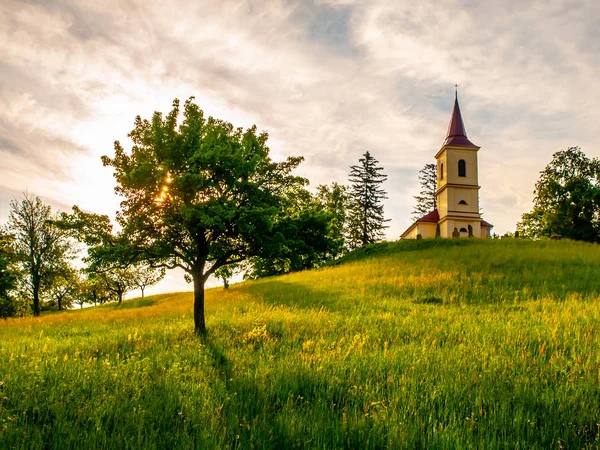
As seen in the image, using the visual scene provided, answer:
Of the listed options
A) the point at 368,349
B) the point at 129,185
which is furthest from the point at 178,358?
the point at 129,185

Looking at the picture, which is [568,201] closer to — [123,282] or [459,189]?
[459,189]

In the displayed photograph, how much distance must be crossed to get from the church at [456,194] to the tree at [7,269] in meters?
43.0

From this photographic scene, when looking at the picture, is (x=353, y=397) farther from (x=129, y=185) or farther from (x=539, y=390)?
(x=129, y=185)

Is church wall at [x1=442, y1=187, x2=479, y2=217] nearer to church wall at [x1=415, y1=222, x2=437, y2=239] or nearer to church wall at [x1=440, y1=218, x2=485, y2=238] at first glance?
church wall at [x1=440, y1=218, x2=485, y2=238]

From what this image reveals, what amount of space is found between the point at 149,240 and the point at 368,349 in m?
7.18

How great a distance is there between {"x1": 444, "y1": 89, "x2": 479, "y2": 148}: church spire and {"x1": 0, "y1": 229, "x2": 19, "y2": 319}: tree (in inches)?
2008

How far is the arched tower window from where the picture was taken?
50.2 metres

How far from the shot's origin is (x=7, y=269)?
2955 centimetres

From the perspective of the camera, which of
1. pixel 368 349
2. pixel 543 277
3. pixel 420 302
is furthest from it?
pixel 543 277

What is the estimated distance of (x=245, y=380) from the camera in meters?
5.46

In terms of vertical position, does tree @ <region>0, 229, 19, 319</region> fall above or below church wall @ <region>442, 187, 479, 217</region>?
below

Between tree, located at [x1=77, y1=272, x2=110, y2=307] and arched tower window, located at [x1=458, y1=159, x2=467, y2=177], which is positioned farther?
tree, located at [x1=77, y1=272, x2=110, y2=307]

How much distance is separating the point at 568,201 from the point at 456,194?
1366 cm

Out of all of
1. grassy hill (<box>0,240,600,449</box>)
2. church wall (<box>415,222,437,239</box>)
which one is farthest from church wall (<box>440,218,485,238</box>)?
grassy hill (<box>0,240,600,449</box>)
